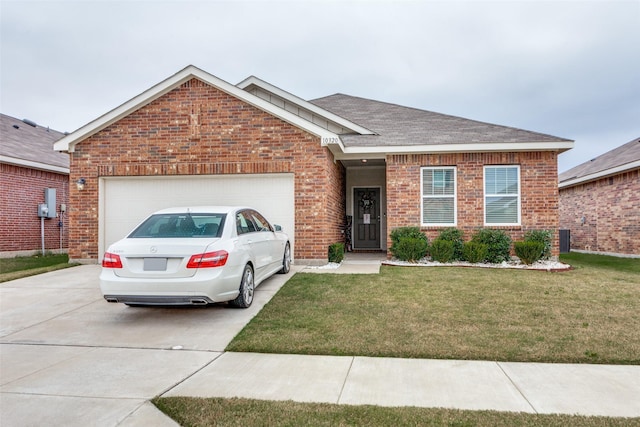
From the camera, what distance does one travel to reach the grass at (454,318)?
475cm

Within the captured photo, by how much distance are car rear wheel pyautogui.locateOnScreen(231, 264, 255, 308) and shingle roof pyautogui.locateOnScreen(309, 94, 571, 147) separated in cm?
634

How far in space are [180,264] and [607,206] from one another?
1624 cm

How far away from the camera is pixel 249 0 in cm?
1398

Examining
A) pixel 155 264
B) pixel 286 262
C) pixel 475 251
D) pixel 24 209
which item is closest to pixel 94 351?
pixel 155 264

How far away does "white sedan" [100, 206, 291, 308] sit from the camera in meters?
5.46

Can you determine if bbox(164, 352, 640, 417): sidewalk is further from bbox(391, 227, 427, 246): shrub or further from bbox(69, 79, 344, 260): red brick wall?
bbox(391, 227, 427, 246): shrub

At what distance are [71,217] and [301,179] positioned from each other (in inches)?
247

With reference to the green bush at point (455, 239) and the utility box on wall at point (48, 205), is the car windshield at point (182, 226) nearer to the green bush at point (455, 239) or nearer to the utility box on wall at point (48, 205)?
the green bush at point (455, 239)

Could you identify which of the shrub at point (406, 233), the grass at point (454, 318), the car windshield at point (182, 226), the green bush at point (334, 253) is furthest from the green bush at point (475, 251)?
the car windshield at point (182, 226)

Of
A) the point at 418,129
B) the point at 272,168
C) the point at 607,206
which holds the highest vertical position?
the point at 418,129

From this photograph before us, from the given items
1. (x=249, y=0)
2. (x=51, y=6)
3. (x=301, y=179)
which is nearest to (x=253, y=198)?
(x=301, y=179)

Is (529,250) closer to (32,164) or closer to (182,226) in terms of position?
(182,226)

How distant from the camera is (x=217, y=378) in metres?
4.00

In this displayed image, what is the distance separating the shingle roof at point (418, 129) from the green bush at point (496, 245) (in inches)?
99.1
